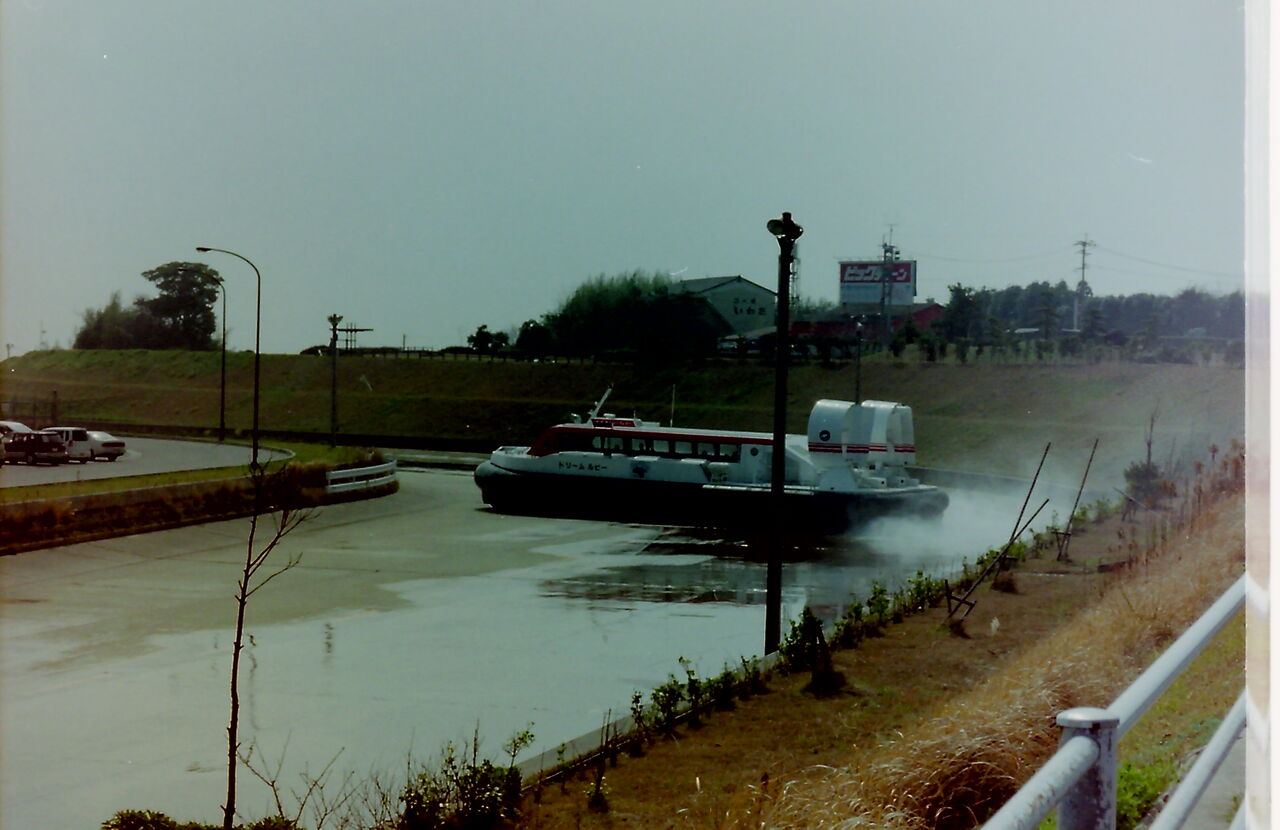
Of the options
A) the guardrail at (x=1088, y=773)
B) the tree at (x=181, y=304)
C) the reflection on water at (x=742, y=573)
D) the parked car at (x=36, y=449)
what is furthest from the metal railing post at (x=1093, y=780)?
the tree at (x=181, y=304)

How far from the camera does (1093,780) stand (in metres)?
1.91

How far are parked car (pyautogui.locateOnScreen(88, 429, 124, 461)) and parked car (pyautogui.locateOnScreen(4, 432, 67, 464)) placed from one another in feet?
5.28

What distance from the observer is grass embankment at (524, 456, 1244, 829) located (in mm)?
6074

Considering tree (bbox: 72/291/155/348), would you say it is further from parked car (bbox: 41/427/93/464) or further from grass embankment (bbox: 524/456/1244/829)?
grass embankment (bbox: 524/456/1244/829)

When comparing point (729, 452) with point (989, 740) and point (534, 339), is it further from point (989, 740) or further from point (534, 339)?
point (534, 339)

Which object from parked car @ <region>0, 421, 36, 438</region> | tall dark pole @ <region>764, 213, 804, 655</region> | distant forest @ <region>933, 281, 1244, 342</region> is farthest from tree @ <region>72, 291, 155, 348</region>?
tall dark pole @ <region>764, 213, 804, 655</region>

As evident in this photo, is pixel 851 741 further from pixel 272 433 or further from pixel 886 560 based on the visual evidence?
pixel 272 433

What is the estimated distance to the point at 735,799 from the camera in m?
6.48

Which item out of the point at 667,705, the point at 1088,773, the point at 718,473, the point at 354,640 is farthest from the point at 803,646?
the point at 718,473

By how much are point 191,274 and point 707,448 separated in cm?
3026

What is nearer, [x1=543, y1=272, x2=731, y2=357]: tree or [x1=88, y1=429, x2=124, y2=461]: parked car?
[x1=88, y1=429, x2=124, y2=461]: parked car

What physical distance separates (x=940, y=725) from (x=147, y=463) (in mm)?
33645

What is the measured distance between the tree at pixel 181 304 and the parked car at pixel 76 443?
9.98 metres

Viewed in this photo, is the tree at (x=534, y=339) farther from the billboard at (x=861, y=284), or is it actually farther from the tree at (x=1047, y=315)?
the tree at (x=1047, y=315)
